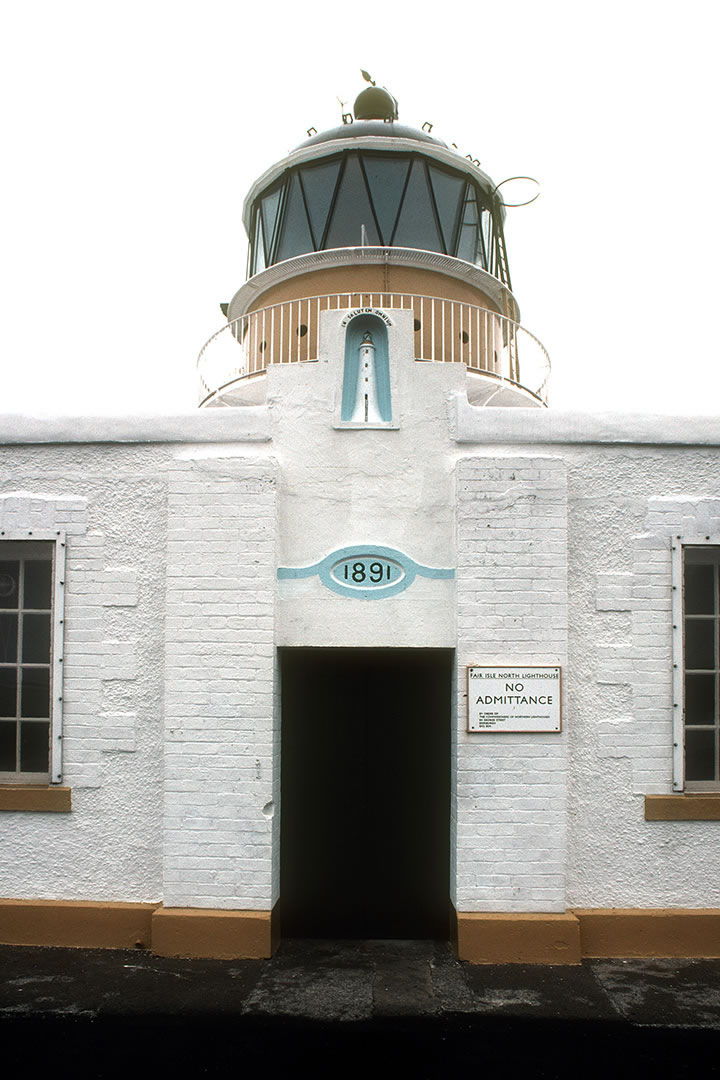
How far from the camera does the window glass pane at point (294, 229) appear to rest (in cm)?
935

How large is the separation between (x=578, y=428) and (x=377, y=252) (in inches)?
160

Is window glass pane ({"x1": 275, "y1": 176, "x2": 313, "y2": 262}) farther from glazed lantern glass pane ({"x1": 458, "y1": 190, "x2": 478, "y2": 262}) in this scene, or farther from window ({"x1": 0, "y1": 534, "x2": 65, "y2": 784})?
window ({"x1": 0, "y1": 534, "x2": 65, "y2": 784})

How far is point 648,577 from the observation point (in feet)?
18.5

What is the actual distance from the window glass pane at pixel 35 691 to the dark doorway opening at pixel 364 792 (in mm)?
1623

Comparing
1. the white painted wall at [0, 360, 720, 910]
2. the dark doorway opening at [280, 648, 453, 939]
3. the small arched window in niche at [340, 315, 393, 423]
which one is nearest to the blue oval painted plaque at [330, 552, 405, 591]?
the white painted wall at [0, 360, 720, 910]

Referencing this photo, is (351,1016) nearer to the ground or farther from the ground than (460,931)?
nearer to the ground

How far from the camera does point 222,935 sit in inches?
208

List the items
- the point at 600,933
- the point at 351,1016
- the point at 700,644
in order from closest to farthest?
the point at 351,1016 → the point at 600,933 → the point at 700,644

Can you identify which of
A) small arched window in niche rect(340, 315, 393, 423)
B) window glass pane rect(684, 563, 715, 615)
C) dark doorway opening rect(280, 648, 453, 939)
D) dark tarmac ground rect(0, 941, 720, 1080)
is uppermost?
small arched window in niche rect(340, 315, 393, 423)

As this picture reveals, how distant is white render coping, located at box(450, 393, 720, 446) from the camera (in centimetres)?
575

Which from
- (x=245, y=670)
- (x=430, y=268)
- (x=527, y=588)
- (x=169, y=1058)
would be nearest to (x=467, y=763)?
(x=527, y=588)

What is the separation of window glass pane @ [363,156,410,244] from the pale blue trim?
4.90 m

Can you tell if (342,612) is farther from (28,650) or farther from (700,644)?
(700,644)

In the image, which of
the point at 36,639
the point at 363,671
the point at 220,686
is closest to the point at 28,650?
the point at 36,639
